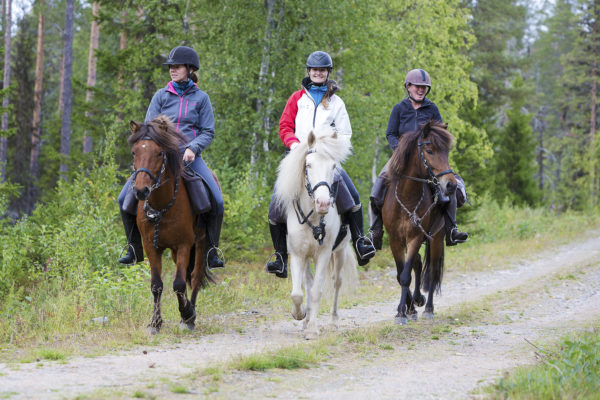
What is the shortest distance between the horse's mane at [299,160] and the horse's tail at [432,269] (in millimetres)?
2818

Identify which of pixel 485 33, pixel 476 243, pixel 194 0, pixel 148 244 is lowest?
pixel 476 243

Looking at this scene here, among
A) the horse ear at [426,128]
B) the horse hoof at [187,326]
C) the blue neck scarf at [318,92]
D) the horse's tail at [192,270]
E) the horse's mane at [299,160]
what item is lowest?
the horse hoof at [187,326]

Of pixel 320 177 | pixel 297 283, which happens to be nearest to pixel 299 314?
pixel 297 283

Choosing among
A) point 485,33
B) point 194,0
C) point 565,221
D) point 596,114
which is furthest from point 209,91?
point 596,114

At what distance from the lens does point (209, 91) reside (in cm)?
1622

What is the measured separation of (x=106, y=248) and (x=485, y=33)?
2693cm

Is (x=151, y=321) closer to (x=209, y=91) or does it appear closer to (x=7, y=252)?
(x=7, y=252)

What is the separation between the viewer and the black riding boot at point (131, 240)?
787 cm

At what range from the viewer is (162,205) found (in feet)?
24.5

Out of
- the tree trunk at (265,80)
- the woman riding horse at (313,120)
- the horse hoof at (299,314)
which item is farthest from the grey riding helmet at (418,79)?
the tree trunk at (265,80)

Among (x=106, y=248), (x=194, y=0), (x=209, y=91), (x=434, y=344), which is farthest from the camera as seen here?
(x=194, y=0)

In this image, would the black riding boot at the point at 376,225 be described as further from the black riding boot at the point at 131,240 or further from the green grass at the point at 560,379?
the green grass at the point at 560,379

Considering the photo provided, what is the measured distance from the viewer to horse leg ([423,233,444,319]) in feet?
31.0

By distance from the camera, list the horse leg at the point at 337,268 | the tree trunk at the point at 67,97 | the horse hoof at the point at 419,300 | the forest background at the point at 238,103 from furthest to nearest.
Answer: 1. the tree trunk at the point at 67,97
2. the forest background at the point at 238,103
3. the horse hoof at the point at 419,300
4. the horse leg at the point at 337,268
